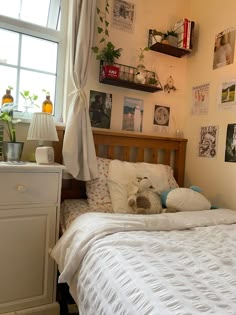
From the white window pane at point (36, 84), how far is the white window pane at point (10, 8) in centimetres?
39

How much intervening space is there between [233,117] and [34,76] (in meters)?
1.49

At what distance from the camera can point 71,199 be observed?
1.86 metres

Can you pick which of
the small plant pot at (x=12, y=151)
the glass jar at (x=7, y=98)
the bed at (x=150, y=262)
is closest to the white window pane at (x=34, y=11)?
the glass jar at (x=7, y=98)

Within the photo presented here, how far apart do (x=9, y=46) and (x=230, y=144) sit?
1.73 meters

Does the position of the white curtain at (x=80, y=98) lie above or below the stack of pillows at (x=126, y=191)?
above

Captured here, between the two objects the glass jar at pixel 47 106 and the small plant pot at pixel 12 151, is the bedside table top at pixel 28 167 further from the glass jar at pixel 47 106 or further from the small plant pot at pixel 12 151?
the glass jar at pixel 47 106

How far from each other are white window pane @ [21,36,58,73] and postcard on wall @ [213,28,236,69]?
1.26 m

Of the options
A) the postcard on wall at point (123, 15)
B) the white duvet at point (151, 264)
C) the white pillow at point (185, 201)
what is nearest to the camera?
the white duvet at point (151, 264)

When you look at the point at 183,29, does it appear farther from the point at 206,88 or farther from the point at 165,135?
the point at 165,135

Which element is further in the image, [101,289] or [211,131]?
[211,131]

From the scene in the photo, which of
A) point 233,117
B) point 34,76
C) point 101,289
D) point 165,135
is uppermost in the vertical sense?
point 34,76

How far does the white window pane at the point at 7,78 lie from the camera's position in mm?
1779

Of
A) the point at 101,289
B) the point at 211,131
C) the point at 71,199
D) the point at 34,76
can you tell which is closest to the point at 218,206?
the point at 211,131

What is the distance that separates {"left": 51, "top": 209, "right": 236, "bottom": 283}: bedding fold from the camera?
1.12 meters
